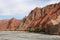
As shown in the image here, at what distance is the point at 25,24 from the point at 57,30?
6406cm

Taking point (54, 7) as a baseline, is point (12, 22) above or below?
below

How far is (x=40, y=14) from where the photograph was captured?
410 ft

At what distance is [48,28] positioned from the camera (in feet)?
226

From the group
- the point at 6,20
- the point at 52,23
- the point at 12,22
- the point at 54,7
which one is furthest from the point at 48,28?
the point at 6,20

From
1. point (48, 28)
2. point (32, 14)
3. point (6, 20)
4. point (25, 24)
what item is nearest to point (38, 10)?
point (32, 14)

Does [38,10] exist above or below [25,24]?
above

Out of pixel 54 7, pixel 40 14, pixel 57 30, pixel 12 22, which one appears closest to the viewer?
pixel 57 30

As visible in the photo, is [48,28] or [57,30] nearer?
[57,30]

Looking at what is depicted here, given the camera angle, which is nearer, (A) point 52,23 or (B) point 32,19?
(A) point 52,23

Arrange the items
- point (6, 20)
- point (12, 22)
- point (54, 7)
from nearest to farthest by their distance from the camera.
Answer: point (54, 7), point (12, 22), point (6, 20)

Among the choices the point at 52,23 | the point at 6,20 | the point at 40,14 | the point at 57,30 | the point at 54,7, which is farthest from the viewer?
the point at 6,20

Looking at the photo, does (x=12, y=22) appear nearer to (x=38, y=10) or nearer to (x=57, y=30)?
(x=38, y=10)

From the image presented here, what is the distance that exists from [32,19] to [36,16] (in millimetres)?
3186

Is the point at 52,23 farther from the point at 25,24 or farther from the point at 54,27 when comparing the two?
the point at 25,24
